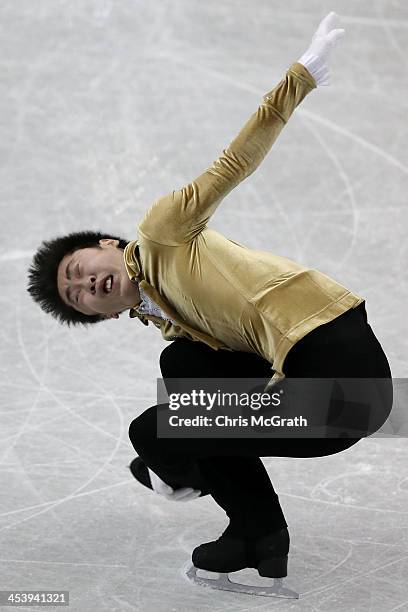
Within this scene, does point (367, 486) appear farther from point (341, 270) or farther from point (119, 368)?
point (341, 270)

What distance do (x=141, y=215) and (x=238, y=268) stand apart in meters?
2.35

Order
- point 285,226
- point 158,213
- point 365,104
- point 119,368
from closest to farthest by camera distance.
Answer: point 158,213, point 119,368, point 285,226, point 365,104

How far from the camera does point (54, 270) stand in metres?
2.41

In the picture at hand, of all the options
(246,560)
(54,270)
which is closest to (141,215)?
(54,270)

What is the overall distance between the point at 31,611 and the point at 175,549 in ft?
1.61

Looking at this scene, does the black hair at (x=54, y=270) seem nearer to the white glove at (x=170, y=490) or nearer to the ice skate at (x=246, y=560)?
the white glove at (x=170, y=490)

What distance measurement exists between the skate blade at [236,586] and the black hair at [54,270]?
717 millimetres

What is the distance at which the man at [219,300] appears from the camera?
2.18 metres

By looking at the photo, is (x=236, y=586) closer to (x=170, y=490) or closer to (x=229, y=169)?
(x=170, y=490)

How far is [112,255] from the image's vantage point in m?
2.38

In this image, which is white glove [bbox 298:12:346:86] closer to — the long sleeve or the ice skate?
the long sleeve

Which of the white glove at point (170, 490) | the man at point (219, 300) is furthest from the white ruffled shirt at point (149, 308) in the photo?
the white glove at point (170, 490)

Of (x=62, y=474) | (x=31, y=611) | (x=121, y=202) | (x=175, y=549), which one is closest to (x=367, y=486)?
(x=175, y=549)

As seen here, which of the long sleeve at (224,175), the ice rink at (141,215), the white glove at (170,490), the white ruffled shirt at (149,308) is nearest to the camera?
the long sleeve at (224,175)
